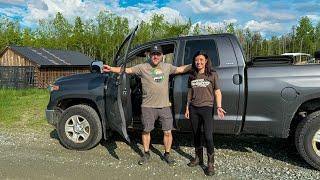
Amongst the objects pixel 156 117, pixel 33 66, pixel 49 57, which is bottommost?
pixel 156 117

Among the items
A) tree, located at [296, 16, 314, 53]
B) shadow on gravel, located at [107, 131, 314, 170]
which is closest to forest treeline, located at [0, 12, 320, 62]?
tree, located at [296, 16, 314, 53]

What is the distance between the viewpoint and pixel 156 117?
18.2 feet

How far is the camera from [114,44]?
46.6m

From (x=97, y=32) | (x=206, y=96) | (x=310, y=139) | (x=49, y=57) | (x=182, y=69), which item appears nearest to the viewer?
(x=206, y=96)

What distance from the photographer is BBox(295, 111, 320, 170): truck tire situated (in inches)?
202

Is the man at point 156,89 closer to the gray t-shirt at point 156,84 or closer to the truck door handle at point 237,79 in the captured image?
the gray t-shirt at point 156,84

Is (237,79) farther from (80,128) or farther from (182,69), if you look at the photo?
(80,128)

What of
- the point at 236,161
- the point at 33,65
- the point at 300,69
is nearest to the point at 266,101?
the point at 300,69

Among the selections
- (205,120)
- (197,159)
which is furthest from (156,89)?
(197,159)

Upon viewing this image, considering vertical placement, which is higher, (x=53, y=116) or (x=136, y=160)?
(x=53, y=116)

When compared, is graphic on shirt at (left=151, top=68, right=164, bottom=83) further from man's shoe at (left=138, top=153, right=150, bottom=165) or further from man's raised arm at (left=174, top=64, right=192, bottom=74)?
man's shoe at (left=138, top=153, right=150, bottom=165)

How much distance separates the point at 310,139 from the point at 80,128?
12.5 feet

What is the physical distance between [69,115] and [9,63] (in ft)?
99.2

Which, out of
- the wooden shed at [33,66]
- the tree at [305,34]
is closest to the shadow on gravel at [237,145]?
the tree at [305,34]
